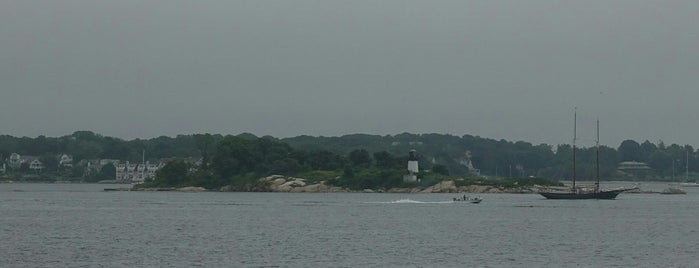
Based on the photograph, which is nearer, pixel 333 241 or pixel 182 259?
pixel 182 259

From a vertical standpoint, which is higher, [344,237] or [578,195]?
[578,195]

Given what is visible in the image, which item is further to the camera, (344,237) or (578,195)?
(578,195)

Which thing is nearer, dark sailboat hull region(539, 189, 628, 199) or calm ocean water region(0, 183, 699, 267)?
calm ocean water region(0, 183, 699, 267)

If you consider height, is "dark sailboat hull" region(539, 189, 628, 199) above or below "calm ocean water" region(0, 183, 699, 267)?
above

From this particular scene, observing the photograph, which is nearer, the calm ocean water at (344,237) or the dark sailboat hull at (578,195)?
the calm ocean water at (344,237)

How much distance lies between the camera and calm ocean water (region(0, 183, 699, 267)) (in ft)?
227

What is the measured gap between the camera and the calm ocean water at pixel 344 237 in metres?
69.2

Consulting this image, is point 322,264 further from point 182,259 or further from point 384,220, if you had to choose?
point 384,220

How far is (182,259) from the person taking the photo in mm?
68875

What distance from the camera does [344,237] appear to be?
3465 inches

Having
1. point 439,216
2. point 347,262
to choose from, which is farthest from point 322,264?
point 439,216

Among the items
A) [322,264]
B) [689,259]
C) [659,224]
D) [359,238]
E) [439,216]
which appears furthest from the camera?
[439,216]

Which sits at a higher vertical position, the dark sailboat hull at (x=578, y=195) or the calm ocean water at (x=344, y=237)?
the dark sailboat hull at (x=578, y=195)

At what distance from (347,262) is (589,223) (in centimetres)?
4763
